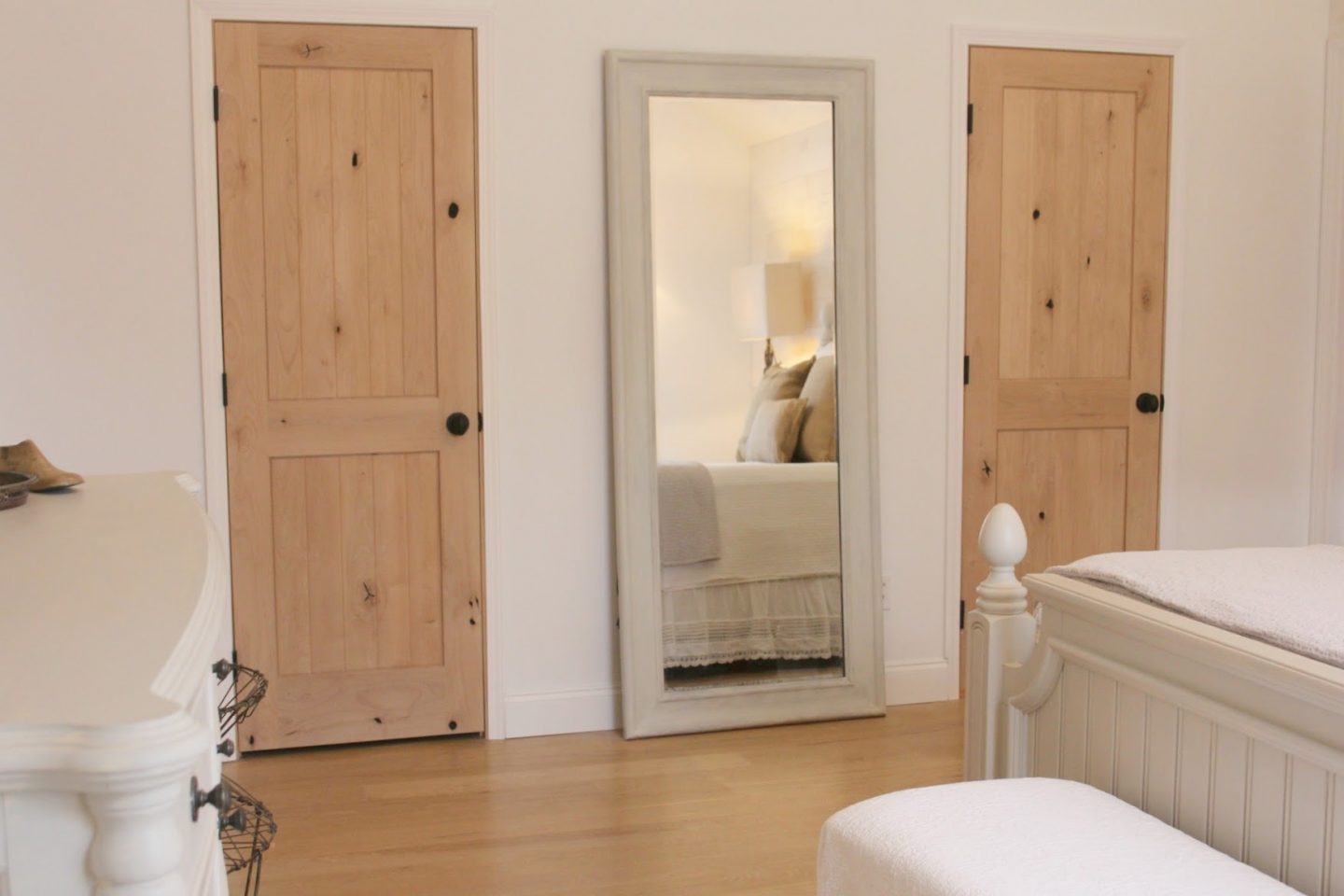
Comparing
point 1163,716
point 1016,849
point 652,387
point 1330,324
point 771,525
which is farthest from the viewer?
point 1330,324

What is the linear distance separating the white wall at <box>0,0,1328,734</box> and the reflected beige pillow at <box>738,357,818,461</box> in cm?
30

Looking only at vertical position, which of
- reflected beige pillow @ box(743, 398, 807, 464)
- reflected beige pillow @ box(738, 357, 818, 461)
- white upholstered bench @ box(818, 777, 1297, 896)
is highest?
reflected beige pillow @ box(738, 357, 818, 461)

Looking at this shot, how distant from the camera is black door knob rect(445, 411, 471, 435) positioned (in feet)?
12.1

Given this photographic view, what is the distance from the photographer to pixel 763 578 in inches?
153

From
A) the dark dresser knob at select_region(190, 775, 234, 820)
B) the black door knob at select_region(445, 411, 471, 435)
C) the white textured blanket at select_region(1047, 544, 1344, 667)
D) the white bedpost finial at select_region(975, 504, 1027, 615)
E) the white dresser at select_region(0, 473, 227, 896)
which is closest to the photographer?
the white dresser at select_region(0, 473, 227, 896)

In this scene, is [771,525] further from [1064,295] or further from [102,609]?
[102,609]

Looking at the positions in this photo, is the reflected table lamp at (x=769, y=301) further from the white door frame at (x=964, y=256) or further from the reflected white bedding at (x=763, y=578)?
the white door frame at (x=964, y=256)

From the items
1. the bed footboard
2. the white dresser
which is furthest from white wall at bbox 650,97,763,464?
the white dresser

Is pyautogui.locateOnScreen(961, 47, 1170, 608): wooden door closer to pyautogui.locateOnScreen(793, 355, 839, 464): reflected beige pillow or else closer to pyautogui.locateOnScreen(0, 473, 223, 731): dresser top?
pyautogui.locateOnScreen(793, 355, 839, 464): reflected beige pillow

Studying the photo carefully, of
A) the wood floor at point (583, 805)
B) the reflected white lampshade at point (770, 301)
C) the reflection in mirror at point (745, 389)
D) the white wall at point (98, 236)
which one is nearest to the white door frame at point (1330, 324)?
the wood floor at point (583, 805)

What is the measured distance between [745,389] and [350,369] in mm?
1160

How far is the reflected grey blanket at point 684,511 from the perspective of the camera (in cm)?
379

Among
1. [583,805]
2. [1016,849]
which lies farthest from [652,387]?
[1016,849]

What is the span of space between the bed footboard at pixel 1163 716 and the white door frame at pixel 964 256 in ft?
5.29
